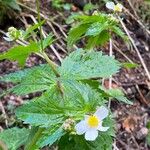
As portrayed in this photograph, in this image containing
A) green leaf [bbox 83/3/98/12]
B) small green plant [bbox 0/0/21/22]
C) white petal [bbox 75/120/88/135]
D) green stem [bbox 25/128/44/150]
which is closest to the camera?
white petal [bbox 75/120/88/135]

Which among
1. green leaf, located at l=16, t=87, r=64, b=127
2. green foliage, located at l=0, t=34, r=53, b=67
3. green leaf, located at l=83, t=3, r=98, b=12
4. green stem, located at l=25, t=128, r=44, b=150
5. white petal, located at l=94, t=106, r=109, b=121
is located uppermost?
green foliage, located at l=0, t=34, r=53, b=67

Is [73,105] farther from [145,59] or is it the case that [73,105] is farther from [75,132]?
[145,59]

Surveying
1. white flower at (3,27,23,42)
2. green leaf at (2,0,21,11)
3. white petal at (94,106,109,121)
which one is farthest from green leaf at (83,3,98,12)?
white petal at (94,106,109,121)

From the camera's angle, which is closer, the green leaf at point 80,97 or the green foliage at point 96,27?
the green leaf at point 80,97

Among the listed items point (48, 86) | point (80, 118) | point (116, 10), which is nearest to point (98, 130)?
point (80, 118)

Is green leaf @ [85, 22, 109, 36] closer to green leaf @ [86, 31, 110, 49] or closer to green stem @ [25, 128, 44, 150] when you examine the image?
green leaf @ [86, 31, 110, 49]

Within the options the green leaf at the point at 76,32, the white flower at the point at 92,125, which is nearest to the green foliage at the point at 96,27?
the green leaf at the point at 76,32

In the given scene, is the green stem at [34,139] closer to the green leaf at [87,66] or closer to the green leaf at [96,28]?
the green leaf at [87,66]

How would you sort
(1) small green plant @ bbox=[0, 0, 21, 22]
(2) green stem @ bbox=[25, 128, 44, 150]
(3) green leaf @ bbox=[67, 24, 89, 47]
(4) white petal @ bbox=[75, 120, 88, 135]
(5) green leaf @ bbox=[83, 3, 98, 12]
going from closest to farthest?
(4) white petal @ bbox=[75, 120, 88, 135], (2) green stem @ bbox=[25, 128, 44, 150], (3) green leaf @ bbox=[67, 24, 89, 47], (1) small green plant @ bbox=[0, 0, 21, 22], (5) green leaf @ bbox=[83, 3, 98, 12]
